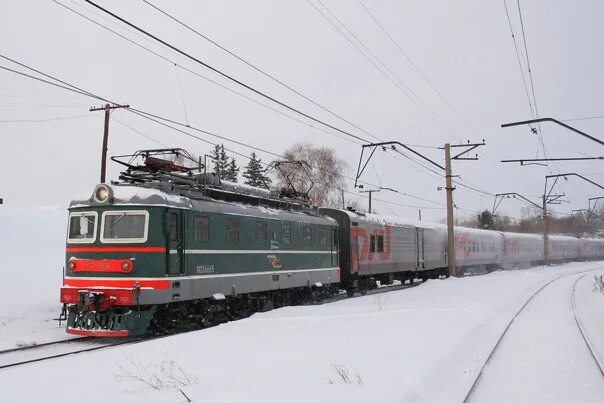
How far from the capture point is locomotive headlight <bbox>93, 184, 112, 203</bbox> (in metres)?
12.5

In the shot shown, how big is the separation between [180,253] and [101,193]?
218 centimetres

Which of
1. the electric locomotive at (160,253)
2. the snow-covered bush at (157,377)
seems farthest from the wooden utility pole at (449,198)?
the snow-covered bush at (157,377)

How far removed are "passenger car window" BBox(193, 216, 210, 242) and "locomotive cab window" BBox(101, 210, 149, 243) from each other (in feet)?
4.27

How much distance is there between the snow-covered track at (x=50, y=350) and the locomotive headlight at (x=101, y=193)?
9.91 feet

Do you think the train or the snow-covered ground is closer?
the snow-covered ground

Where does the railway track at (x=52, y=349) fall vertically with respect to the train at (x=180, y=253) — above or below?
below

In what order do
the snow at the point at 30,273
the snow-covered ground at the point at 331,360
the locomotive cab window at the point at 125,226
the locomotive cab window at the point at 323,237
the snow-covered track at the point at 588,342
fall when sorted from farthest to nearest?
the locomotive cab window at the point at 323,237, the snow at the point at 30,273, the locomotive cab window at the point at 125,226, the snow-covered track at the point at 588,342, the snow-covered ground at the point at 331,360

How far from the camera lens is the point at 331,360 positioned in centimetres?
855

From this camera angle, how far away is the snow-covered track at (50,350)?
32.6ft

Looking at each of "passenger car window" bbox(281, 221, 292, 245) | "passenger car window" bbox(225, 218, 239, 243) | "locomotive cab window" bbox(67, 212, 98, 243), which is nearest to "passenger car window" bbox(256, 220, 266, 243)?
"passenger car window" bbox(225, 218, 239, 243)

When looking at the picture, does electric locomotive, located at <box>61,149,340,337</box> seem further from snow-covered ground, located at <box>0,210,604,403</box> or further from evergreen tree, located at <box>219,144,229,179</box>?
evergreen tree, located at <box>219,144,229,179</box>

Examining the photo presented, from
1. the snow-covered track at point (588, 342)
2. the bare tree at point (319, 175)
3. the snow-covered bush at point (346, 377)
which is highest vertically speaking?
the bare tree at point (319, 175)

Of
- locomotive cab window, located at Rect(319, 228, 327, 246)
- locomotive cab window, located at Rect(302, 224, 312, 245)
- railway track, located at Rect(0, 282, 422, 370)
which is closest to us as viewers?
railway track, located at Rect(0, 282, 422, 370)

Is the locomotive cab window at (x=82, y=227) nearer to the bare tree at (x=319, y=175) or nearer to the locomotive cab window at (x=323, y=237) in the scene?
the locomotive cab window at (x=323, y=237)
